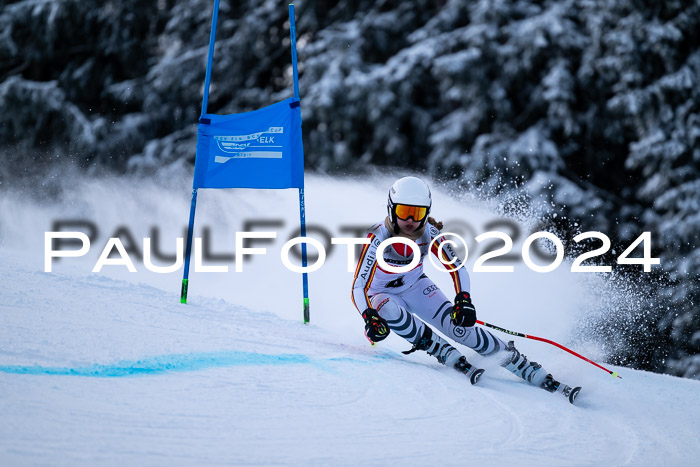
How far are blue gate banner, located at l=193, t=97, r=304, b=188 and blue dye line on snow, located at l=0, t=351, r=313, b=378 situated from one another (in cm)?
190

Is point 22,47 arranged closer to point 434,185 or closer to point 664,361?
point 434,185

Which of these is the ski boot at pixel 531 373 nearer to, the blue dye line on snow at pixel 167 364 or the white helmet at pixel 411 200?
the white helmet at pixel 411 200

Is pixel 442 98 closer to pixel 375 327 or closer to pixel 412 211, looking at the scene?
pixel 412 211

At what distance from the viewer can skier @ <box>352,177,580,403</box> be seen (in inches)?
179

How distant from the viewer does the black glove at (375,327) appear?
4.41m

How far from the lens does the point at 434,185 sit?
1151 centimetres

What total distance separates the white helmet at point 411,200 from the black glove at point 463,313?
2.03 feet

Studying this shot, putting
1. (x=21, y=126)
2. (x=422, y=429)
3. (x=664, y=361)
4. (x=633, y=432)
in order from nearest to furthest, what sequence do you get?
(x=422, y=429) → (x=633, y=432) → (x=664, y=361) → (x=21, y=126)

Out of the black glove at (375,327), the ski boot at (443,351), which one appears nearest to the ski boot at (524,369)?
the ski boot at (443,351)

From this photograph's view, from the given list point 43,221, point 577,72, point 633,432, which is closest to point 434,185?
point 577,72

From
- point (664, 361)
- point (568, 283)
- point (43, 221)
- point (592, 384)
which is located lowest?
point (664, 361)

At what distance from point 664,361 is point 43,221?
32.1ft

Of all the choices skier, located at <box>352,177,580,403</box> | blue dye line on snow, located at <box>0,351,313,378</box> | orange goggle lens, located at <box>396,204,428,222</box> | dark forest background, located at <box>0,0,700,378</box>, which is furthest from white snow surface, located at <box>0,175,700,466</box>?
dark forest background, located at <box>0,0,700,378</box>

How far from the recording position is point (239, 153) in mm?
5840
